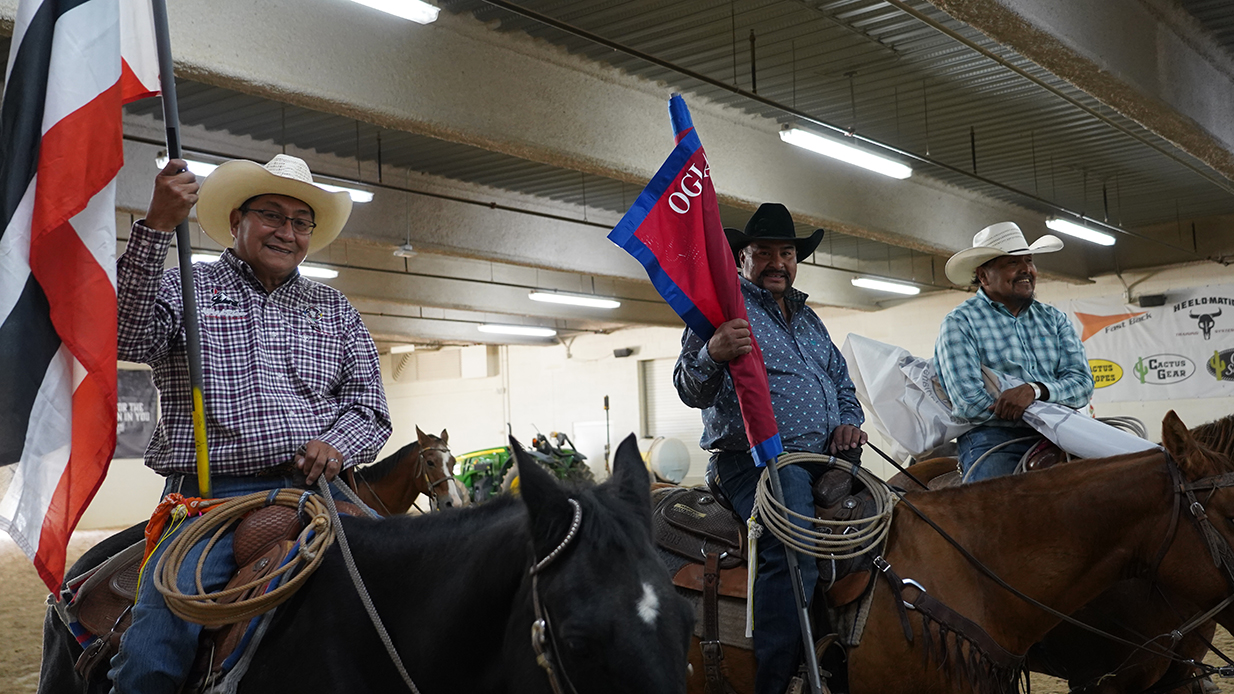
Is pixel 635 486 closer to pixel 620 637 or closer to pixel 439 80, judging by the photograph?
pixel 620 637

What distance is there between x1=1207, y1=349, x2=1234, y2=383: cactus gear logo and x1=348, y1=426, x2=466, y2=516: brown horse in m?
10.3

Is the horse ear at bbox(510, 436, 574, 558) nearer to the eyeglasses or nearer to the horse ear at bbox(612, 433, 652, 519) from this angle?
the horse ear at bbox(612, 433, 652, 519)

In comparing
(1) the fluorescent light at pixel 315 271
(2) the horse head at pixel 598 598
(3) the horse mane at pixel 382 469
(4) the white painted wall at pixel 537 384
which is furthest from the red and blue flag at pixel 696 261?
(4) the white painted wall at pixel 537 384

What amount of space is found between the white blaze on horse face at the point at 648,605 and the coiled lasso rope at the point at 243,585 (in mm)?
715

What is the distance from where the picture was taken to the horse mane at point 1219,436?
2783mm

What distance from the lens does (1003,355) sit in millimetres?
3580

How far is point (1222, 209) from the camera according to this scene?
12758 mm

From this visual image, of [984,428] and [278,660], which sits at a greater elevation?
[984,428]

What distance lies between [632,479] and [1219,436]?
216cm

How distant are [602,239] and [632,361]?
26.9 ft

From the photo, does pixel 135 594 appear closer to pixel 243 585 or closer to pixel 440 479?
pixel 243 585

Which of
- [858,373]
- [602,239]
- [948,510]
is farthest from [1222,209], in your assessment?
[948,510]

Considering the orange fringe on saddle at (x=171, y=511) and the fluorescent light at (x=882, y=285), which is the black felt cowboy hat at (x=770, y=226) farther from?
the fluorescent light at (x=882, y=285)

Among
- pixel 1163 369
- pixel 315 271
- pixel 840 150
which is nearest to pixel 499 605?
pixel 840 150
